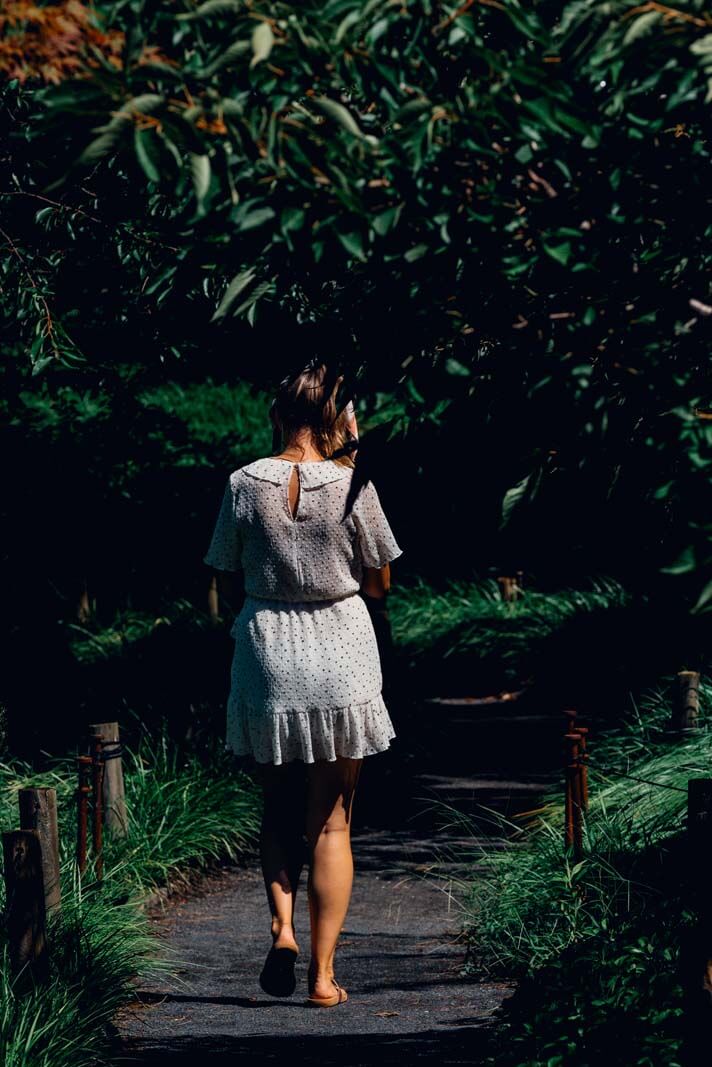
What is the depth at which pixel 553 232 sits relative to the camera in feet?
8.74

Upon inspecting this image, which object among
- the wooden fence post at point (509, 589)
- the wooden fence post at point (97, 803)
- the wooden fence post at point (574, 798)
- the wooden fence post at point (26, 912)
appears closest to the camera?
the wooden fence post at point (26, 912)

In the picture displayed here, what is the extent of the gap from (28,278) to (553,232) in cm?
413

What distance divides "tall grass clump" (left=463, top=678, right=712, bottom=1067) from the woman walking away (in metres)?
0.73

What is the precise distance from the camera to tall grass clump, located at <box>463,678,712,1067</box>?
3816 millimetres

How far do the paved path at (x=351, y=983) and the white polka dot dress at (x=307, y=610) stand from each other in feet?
2.99

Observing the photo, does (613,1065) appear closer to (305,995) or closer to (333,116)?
(305,995)

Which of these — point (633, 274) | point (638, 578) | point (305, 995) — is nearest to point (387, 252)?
point (633, 274)

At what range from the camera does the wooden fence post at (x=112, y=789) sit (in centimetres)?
669

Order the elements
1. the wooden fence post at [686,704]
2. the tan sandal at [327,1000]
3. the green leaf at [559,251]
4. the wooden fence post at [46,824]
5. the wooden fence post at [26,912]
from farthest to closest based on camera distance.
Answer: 1. the wooden fence post at [686,704]
2. the wooden fence post at [46,824]
3. the tan sandal at [327,1000]
4. the wooden fence post at [26,912]
5. the green leaf at [559,251]

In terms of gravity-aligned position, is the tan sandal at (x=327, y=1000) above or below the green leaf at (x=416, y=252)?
below

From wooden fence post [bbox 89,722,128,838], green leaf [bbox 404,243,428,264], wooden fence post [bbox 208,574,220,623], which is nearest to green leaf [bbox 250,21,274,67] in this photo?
Answer: green leaf [bbox 404,243,428,264]

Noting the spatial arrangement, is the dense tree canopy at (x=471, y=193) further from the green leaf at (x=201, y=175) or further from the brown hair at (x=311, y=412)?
Result: the brown hair at (x=311, y=412)

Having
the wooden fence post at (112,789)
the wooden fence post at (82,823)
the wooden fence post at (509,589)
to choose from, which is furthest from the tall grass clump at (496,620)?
the wooden fence post at (82,823)

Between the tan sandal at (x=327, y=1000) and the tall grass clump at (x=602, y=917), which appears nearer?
the tall grass clump at (x=602, y=917)
